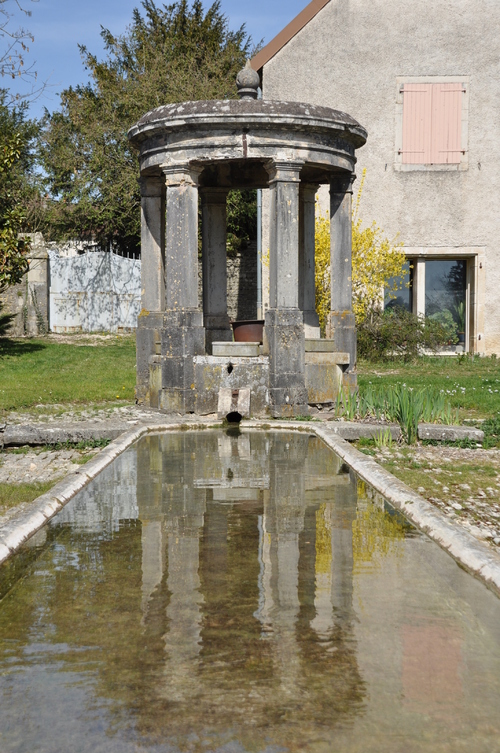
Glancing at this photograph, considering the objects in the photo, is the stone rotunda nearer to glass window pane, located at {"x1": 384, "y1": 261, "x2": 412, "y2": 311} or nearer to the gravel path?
the gravel path

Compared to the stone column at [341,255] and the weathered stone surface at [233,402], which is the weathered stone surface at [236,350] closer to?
the weathered stone surface at [233,402]

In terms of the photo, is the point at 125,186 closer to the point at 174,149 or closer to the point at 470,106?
the point at 470,106

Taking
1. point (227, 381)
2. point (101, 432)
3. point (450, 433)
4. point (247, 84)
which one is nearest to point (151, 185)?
point (247, 84)

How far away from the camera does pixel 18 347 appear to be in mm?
16953

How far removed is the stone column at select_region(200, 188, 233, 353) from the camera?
11266mm

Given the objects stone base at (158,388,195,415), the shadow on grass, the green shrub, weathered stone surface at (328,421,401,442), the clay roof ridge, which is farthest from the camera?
the clay roof ridge

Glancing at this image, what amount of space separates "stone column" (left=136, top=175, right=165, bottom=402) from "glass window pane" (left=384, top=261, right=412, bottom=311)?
8.52 metres

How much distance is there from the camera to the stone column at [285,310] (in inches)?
360

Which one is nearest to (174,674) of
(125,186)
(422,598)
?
(422,598)

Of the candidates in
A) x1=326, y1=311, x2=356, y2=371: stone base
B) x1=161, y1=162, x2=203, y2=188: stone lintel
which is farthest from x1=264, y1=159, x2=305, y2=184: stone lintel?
x1=326, y1=311, x2=356, y2=371: stone base

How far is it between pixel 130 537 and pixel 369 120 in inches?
584

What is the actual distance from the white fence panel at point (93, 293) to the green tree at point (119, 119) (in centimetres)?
212

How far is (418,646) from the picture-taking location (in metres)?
2.81

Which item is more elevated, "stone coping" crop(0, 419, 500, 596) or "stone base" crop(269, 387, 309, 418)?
"stone base" crop(269, 387, 309, 418)
